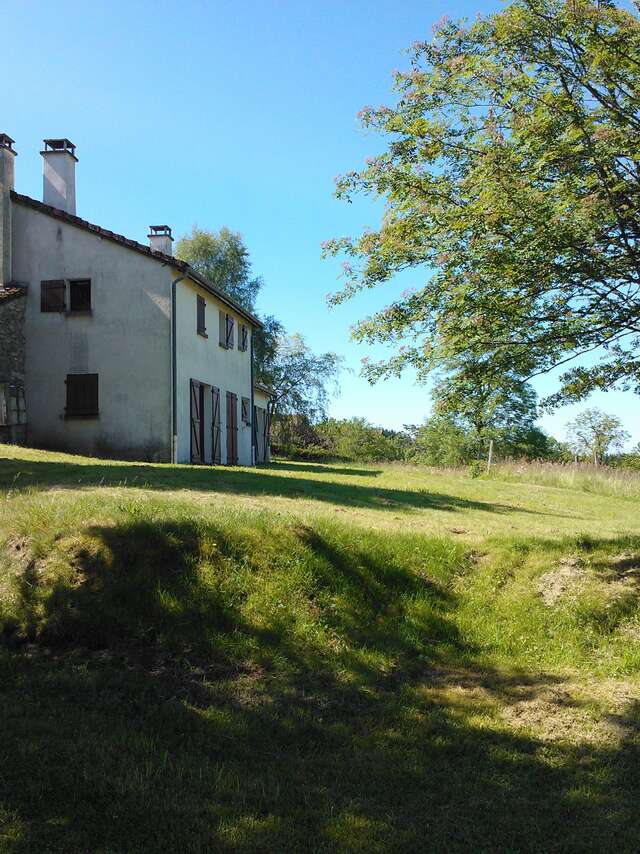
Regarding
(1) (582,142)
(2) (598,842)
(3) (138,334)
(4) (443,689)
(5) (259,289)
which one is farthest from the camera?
(5) (259,289)

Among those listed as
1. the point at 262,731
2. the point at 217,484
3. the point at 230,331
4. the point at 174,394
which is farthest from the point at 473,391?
the point at 230,331

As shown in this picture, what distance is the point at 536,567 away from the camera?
715 cm

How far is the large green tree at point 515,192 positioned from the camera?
6.21m

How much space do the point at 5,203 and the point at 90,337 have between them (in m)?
4.21

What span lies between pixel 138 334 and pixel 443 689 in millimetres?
14564

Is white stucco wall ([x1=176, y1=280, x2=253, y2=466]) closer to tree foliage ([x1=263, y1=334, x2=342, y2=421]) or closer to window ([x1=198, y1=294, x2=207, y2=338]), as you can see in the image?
window ([x1=198, y1=294, x2=207, y2=338])

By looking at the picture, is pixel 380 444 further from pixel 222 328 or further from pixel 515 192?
pixel 515 192

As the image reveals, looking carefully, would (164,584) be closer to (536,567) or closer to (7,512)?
(7,512)

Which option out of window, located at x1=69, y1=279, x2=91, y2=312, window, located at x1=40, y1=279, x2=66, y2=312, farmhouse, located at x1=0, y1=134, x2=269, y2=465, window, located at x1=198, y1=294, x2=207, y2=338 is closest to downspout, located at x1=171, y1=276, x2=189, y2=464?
farmhouse, located at x1=0, y1=134, x2=269, y2=465

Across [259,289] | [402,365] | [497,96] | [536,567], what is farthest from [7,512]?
[259,289]

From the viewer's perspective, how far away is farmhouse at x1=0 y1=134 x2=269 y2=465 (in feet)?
58.1

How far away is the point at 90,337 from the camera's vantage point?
18.2m

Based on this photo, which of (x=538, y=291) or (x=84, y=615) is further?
(x=538, y=291)

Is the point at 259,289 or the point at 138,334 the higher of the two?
the point at 259,289
